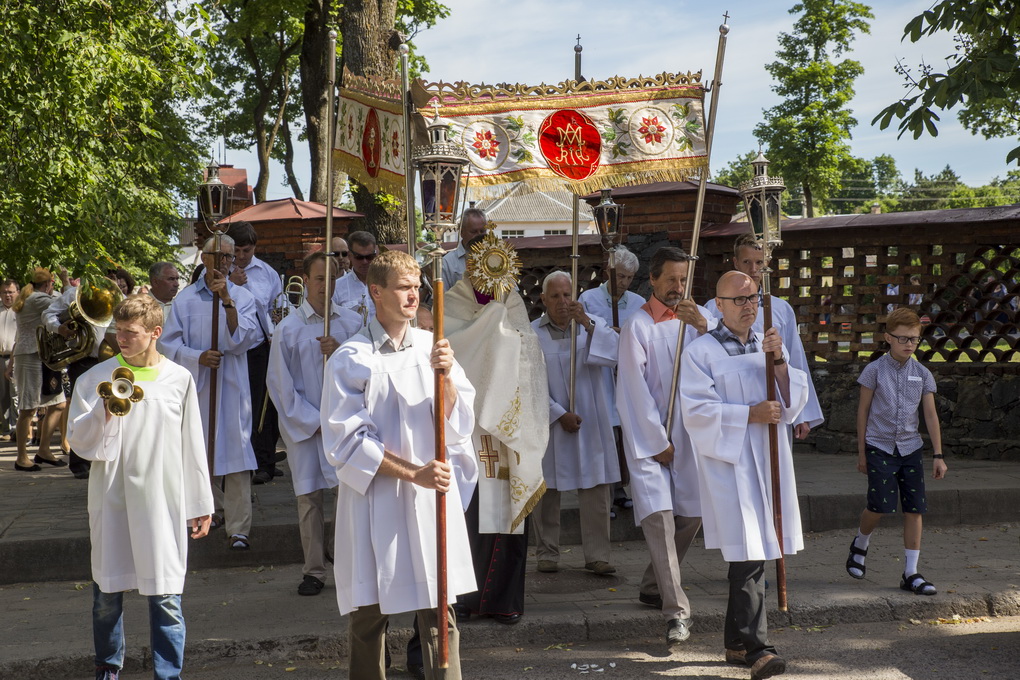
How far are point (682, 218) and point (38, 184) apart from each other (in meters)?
5.90

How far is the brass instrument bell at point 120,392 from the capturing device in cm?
454

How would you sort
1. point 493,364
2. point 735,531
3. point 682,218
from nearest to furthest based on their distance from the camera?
point 735,531 < point 493,364 < point 682,218

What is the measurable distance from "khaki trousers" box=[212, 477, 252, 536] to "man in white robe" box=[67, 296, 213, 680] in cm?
244

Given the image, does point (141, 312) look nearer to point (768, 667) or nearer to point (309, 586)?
point (309, 586)

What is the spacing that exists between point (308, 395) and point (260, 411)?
97.1 inches

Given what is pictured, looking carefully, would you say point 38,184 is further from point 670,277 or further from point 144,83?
point 670,277

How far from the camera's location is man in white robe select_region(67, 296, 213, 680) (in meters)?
4.62

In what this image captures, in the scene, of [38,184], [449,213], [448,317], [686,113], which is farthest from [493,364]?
[38,184]

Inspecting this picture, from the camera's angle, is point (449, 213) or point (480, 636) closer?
point (449, 213)

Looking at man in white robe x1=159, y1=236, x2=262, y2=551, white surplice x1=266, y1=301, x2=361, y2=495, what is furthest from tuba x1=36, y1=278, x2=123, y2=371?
white surplice x1=266, y1=301, x2=361, y2=495

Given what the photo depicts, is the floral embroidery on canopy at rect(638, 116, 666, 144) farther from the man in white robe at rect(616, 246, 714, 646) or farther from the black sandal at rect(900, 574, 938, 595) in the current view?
the black sandal at rect(900, 574, 938, 595)

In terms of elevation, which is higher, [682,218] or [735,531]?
[682,218]

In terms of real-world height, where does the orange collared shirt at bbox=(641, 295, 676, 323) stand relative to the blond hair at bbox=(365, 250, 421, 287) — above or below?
below

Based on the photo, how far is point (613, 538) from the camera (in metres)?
8.08
